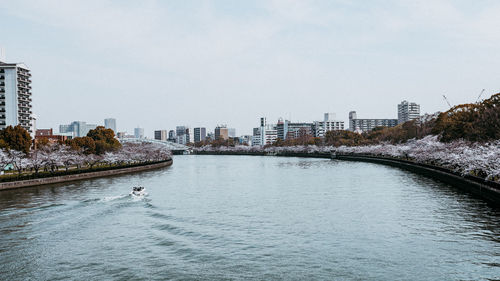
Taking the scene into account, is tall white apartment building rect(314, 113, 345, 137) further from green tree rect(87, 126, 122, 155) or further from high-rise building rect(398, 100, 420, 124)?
green tree rect(87, 126, 122, 155)

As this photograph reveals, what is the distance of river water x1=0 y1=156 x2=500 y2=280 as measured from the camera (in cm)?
1308

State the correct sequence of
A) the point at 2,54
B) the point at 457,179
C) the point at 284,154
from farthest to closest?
the point at 284,154 < the point at 2,54 < the point at 457,179

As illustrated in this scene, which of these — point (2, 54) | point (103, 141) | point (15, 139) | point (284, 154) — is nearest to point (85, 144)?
point (103, 141)

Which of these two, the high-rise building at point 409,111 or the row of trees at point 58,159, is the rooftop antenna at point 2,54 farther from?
the high-rise building at point 409,111

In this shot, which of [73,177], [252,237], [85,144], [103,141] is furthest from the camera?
[103,141]

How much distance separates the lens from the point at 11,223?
20516mm

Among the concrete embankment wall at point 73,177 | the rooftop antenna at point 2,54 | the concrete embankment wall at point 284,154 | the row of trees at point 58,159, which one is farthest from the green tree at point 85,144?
the concrete embankment wall at point 284,154

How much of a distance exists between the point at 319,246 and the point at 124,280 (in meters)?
7.37

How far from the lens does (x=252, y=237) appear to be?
17.0 meters

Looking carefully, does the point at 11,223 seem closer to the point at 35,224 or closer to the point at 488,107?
the point at 35,224

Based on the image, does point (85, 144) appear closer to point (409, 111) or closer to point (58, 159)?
point (58, 159)

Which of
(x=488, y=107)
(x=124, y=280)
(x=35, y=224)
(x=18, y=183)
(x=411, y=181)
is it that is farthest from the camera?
(x=488, y=107)

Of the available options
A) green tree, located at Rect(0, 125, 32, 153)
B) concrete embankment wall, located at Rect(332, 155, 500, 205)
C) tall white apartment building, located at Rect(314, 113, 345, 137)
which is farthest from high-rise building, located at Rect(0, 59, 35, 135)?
tall white apartment building, located at Rect(314, 113, 345, 137)

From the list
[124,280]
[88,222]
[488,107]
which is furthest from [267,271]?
[488,107]
